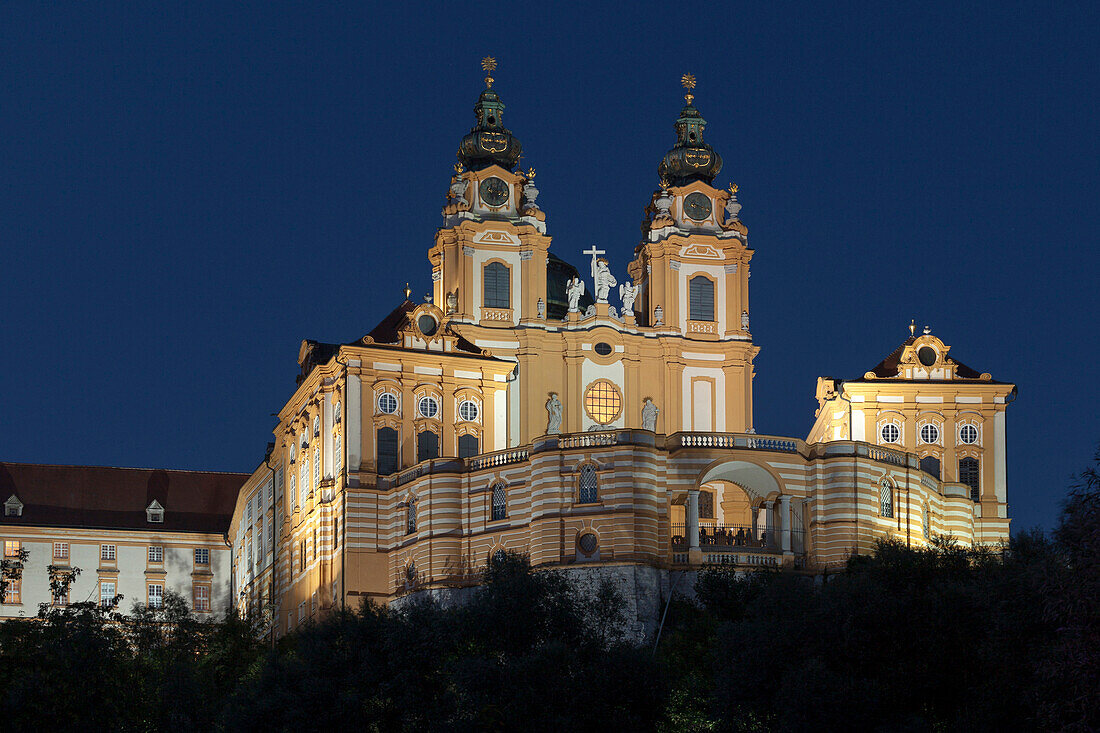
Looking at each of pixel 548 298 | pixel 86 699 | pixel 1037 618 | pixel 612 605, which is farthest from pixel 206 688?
pixel 548 298

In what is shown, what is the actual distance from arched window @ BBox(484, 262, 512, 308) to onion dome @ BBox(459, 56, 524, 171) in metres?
6.18

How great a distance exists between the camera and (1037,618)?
55.1m

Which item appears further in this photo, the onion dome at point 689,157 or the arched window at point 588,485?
the onion dome at point 689,157

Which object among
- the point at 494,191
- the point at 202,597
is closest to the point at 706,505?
the point at 494,191

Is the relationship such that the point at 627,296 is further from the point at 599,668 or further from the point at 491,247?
the point at 599,668

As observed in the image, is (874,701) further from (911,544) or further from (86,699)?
(911,544)

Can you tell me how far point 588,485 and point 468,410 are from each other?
1576cm

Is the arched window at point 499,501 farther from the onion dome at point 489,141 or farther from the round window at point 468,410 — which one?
the onion dome at point 489,141

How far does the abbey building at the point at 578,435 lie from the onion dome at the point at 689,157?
0.53ft

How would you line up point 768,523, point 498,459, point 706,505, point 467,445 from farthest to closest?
point 467,445 < point 706,505 < point 498,459 < point 768,523

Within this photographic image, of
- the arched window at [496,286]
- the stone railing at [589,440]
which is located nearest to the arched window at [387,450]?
the arched window at [496,286]

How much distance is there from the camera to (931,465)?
4176 inches

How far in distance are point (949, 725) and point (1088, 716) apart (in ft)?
33.0

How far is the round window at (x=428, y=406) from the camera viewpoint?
331ft
